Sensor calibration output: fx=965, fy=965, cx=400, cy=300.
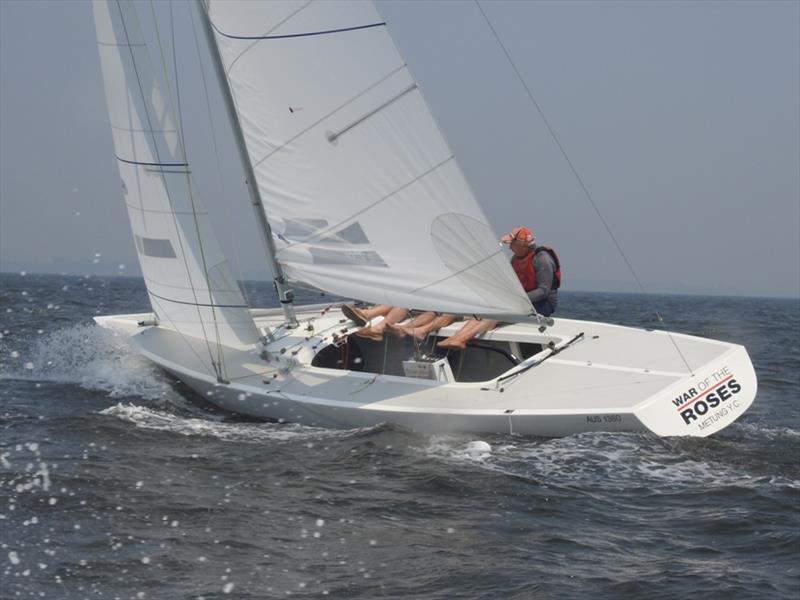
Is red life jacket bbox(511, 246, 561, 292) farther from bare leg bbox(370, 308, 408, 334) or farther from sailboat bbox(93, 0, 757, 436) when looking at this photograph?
bare leg bbox(370, 308, 408, 334)

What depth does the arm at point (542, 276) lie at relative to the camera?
8352mm

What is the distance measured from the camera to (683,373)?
22.5 ft

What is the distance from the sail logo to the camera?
652 cm

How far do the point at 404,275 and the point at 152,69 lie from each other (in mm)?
3007

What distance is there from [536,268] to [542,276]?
0.10 m

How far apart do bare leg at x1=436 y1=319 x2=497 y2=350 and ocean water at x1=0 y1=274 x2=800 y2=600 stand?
1138mm

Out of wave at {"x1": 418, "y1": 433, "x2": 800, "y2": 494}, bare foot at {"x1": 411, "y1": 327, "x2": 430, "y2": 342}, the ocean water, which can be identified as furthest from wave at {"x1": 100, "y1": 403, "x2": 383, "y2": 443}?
bare foot at {"x1": 411, "y1": 327, "x2": 430, "y2": 342}

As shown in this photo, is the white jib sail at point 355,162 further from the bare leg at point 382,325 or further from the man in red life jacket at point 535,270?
the man in red life jacket at point 535,270

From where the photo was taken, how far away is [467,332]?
804 cm

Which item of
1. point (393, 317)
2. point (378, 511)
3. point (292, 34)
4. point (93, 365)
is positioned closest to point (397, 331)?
point (393, 317)

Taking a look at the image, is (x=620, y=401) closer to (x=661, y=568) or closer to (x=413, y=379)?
(x=413, y=379)

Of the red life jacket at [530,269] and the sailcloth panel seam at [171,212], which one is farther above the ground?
the sailcloth panel seam at [171,212]

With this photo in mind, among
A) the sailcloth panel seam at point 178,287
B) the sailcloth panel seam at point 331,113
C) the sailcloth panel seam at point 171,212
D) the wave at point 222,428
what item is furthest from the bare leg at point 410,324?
the sailcloth panel seam at point 171,212

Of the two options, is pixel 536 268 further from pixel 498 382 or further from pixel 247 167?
pixel 247 167
